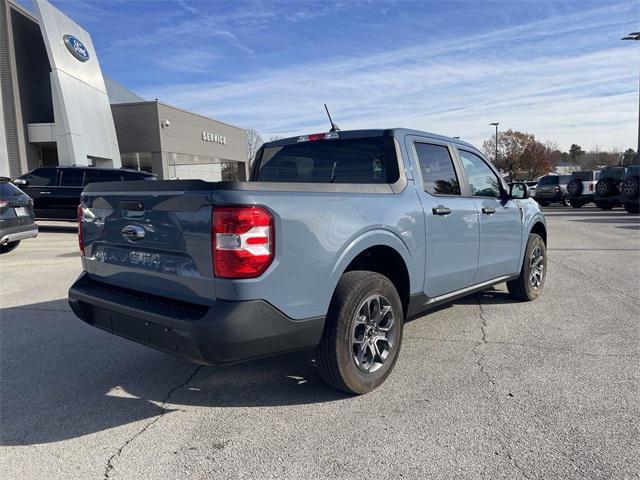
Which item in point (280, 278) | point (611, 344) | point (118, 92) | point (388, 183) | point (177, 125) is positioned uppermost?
point (118, 92)

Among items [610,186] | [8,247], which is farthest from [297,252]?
[610,186]

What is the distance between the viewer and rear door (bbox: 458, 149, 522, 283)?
4727mm

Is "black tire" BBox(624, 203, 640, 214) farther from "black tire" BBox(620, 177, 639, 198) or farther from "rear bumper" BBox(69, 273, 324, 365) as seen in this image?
"rear bumper" BBox(69, 273, 324, 365)

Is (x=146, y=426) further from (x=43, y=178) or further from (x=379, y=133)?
(x=43, y=178)

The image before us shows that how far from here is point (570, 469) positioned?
8.11ft

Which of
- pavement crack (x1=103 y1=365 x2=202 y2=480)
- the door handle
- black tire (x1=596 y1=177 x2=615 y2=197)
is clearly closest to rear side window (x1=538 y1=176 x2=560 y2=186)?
black tire (x1=596 y1=177 x2=615 y2=197)

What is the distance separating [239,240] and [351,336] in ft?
3.48

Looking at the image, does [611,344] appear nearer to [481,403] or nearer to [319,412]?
[481,403]

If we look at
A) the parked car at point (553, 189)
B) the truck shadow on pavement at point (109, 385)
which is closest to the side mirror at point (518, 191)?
the truck shadow on pavement at point (109, 385)

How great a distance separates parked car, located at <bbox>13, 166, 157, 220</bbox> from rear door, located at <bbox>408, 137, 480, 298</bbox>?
10936 millimetres

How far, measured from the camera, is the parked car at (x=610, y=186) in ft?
64.1

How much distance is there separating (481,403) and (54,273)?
7.14 metres

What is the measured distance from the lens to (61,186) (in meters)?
13.4

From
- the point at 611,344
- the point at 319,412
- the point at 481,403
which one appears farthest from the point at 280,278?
the point at 611,344
